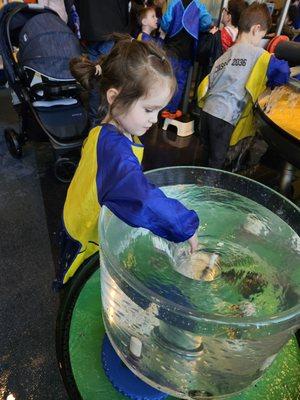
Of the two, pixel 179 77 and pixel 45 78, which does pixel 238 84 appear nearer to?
pixel 45 78

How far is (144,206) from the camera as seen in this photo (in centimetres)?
64

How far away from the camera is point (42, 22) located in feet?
6.87

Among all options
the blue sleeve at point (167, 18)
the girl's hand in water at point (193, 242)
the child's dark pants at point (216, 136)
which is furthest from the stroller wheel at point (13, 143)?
the girl's hand in water at point (193, 242)

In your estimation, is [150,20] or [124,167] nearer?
[124,167]

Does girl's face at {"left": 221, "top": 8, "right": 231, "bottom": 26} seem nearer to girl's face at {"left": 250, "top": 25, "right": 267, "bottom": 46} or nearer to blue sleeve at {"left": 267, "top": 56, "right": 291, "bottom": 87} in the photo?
girl's face at {"left": 250, "top": 25, "right": 267, "bottom": 46}

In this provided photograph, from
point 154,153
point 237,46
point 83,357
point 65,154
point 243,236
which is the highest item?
point 237,46

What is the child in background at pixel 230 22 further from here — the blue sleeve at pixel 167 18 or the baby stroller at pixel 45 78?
the baby stroller at pixel 45 78

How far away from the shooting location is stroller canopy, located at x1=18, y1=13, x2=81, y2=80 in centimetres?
204

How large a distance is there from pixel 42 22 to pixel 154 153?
3.88 feet

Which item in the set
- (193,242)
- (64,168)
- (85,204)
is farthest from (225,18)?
(193,242)

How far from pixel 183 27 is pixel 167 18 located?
15cm

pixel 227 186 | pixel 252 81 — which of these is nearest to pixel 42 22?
pixel 252 81

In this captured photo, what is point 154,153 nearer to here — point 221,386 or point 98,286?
point 98,286

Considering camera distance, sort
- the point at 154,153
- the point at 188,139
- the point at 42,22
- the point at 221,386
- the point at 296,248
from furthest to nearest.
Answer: the point at 188,139 < the point at 154,153 < the point at 42,22 < the point at 296,248 < the point at 221,386
